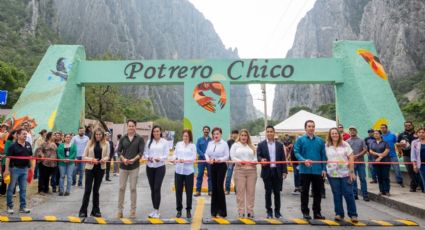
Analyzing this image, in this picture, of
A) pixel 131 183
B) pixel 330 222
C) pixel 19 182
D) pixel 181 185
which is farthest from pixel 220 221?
pixel 19 182

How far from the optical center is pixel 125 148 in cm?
648

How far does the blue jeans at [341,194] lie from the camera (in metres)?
6.05

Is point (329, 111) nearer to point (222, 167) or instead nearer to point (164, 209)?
point (164, 209)

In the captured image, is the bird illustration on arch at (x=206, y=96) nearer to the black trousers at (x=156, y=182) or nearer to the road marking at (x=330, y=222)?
the black trousers at (x=156, y=182)

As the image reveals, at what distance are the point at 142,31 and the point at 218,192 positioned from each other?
464 ft

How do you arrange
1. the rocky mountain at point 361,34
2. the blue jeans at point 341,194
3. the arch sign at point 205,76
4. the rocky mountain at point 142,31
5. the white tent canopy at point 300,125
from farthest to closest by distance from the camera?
the rocky mountain at point 142,31, the rocky mountain at point 361,34, the white tent canopy at point 300,125, the arch sign at point 205,76, the blue jeans at point 341,194

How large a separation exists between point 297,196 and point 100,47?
113m

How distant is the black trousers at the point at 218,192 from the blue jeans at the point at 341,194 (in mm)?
1982

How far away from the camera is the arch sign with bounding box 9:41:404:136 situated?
14.1 m

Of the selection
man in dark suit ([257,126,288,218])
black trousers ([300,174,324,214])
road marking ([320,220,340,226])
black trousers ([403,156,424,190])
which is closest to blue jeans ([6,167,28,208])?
man in dark suit ([257,126,288,218])

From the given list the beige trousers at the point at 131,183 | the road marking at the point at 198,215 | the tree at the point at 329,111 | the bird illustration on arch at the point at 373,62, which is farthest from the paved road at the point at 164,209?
the tree at the point at 329,111

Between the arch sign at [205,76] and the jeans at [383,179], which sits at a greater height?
the arch sign at [205,76]

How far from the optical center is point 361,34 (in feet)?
347

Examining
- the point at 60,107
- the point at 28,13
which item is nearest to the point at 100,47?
the point at 28,13
